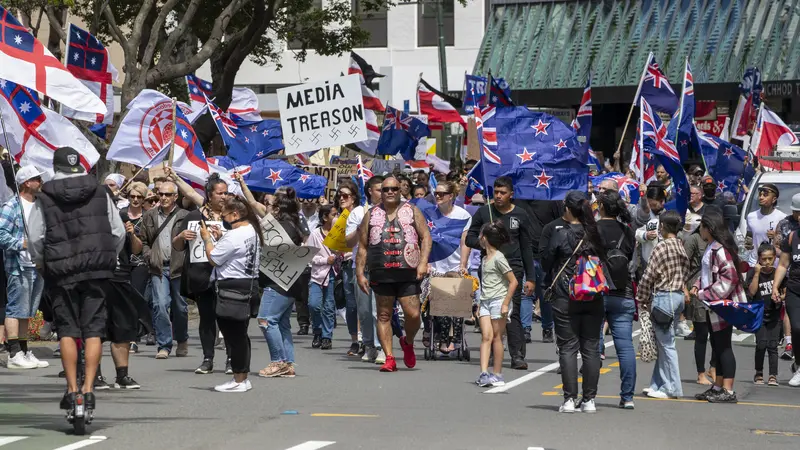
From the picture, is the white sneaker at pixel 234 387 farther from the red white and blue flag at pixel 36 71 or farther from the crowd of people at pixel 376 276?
the red white and blue flag at pixel 36 71

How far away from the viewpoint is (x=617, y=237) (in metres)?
11.7

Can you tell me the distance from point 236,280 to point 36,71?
226cm

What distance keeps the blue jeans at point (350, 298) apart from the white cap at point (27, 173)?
11.9 feet

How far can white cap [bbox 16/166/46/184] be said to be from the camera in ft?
41.8

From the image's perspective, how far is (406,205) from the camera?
13.5m

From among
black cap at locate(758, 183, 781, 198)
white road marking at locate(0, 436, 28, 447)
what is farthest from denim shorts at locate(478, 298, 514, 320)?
black cap at locate(758, 183, 781, 198)

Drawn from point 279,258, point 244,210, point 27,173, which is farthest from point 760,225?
point 27,173

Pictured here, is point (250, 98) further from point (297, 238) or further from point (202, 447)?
point (202, 447)

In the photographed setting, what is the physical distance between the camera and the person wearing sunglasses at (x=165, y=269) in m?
14.5

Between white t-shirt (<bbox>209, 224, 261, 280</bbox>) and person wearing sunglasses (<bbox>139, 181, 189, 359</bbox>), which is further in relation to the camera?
person wearing sunglasses (<bbox>139, 181, 189, 359</bbox>)

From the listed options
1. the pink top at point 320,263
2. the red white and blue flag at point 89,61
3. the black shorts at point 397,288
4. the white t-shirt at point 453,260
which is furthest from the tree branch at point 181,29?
the black shorts at point 397,288

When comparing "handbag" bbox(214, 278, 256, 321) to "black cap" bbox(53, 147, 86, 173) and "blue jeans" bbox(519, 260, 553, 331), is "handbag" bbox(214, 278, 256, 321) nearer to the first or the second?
"black cap" bbox(53, 147, 86, 173)

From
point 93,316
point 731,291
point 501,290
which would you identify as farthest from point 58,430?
point 731,291

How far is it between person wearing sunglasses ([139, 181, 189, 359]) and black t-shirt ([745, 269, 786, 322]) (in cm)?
541
